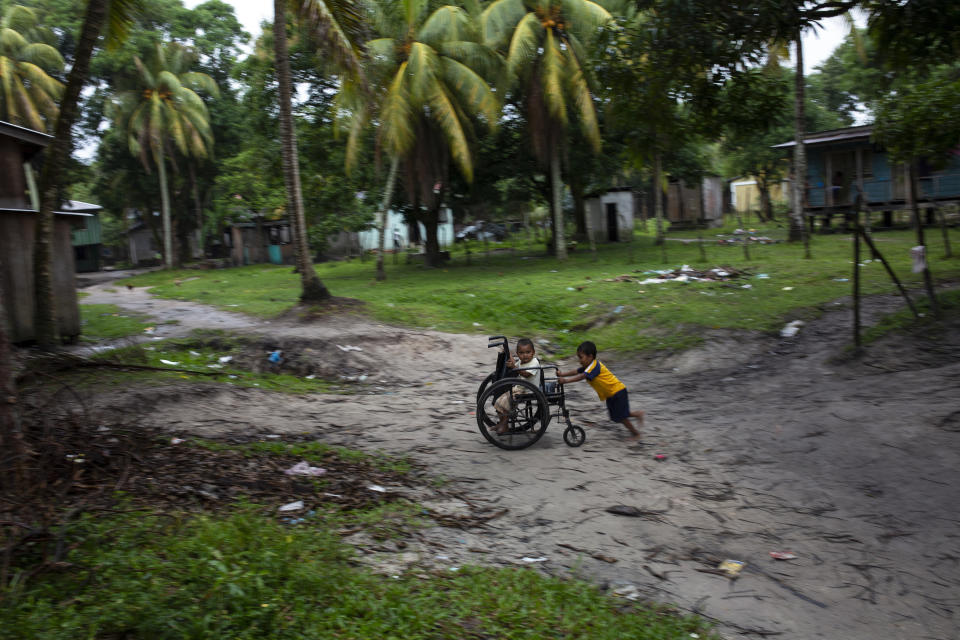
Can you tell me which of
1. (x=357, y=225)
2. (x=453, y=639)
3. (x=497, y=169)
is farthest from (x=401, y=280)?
(x=453, y=639)

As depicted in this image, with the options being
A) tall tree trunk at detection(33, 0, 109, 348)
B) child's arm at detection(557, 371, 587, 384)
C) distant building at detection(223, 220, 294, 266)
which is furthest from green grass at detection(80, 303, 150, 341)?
distant building at detection(223, 220, 294, 266)

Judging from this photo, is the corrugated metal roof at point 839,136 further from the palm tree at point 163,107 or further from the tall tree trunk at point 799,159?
the palm tree at point 163,107

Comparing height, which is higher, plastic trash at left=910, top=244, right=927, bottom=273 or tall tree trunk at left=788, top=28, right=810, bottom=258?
tall tree trunk at left=788, top=28, right=810, bottom=258

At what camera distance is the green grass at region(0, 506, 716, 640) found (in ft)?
11.5

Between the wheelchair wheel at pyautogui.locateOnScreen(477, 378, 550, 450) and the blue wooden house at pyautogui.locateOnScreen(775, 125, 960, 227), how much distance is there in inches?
817

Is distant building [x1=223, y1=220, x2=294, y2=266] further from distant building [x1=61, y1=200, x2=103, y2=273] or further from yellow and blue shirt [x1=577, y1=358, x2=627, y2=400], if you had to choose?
yellow and blue shirt [x1=577, y1=358, x2=627, y2=400]

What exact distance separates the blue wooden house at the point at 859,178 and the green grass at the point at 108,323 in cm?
2164

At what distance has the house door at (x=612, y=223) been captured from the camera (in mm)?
31672

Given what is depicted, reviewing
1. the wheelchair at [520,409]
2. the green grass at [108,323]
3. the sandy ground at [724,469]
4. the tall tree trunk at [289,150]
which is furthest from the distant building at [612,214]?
the wheelchair at [520,409]

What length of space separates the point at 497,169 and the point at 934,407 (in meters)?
19.9

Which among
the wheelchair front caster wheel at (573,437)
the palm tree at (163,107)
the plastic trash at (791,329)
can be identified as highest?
the palm tree at (163,107)

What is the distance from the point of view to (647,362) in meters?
11.1

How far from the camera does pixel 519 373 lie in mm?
7328

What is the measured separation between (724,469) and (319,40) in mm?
9756
